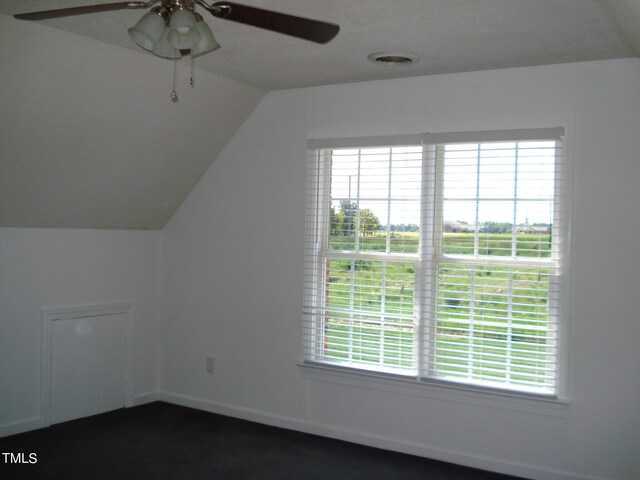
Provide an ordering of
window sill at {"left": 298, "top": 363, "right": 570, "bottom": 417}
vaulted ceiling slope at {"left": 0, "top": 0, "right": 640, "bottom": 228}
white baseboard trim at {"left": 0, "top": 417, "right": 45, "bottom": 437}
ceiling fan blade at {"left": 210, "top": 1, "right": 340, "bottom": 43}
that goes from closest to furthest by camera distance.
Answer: ceiling fan blade at {"left": 210, "top": 1, "right": 340, "bottom": 43}, vaulted ceiling slope at {"left": 0, "top": 0, "right": 640, "bottom": 228}, window sill at {"left": 298, "top": 363, "right": 570, "bottom": 417}, white baseboard trim at {"left": 0, "top": 417, "right": 45, "bottom": 437}

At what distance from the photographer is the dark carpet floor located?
12.0ft

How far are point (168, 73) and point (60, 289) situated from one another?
5.80 feet

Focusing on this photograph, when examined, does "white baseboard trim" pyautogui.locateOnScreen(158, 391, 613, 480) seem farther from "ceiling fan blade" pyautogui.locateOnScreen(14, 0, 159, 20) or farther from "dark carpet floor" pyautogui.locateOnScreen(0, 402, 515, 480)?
"ceiling fan blade" pyautogui.locateOnScreen(14, 0, 159, 20)

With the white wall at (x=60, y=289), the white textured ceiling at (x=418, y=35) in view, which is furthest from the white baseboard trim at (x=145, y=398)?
the white textured ceiling at (x=418, y=35)

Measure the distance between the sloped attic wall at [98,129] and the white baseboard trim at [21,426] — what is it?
4.34ft

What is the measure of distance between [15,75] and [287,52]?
145 cm

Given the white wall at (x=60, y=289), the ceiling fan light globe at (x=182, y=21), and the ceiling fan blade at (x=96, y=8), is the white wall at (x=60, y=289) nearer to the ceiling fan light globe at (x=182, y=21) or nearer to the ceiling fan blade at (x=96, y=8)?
the ceiling fan blade at (x=96, y=8)

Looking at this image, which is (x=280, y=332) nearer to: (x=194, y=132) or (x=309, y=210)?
(x=309, y=210)

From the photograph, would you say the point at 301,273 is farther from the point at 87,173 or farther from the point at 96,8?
the point at 96,8

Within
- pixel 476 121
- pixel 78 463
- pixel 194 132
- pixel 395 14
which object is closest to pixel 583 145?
pixel 476 121

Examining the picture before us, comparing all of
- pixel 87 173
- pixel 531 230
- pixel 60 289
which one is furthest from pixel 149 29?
pixel 60 289

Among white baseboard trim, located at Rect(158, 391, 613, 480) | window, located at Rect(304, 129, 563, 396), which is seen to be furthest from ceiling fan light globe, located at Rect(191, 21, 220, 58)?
white baseboard trim, located at Rect(158, 391, 613, 480)

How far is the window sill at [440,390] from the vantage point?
364 centimetres

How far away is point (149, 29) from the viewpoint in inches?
76.6
